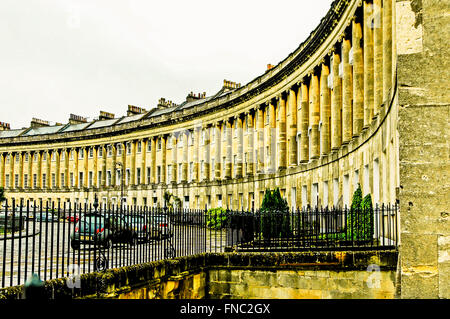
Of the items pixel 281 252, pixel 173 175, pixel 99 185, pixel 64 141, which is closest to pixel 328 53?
pixel 281 252

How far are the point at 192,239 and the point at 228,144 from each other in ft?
136

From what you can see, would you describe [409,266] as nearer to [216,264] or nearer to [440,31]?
[440,31]

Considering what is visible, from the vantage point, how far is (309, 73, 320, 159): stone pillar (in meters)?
35.7

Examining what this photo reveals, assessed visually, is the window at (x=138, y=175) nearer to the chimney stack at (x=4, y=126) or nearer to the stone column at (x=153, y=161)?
the stone column at (x=153, y=161)

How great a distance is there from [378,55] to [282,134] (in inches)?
845

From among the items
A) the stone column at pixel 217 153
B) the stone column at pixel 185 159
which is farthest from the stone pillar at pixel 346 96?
the stone column at pixel 185 159

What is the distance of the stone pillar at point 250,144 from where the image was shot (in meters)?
51.1

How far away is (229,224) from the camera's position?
17359 millimetres

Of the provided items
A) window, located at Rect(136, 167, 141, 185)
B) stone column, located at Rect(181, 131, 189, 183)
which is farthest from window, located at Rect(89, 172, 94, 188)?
stone column, located at Rect(181, 131, 189, 183)

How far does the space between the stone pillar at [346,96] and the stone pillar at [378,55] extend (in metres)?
5.26

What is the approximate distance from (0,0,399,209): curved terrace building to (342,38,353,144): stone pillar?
0.06m

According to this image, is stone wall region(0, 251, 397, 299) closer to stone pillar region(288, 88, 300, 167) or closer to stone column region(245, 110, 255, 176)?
stone pillar region(288, 88, 300, 167)

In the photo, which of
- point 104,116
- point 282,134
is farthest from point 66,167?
point 282,134

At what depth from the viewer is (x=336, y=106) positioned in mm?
31609
